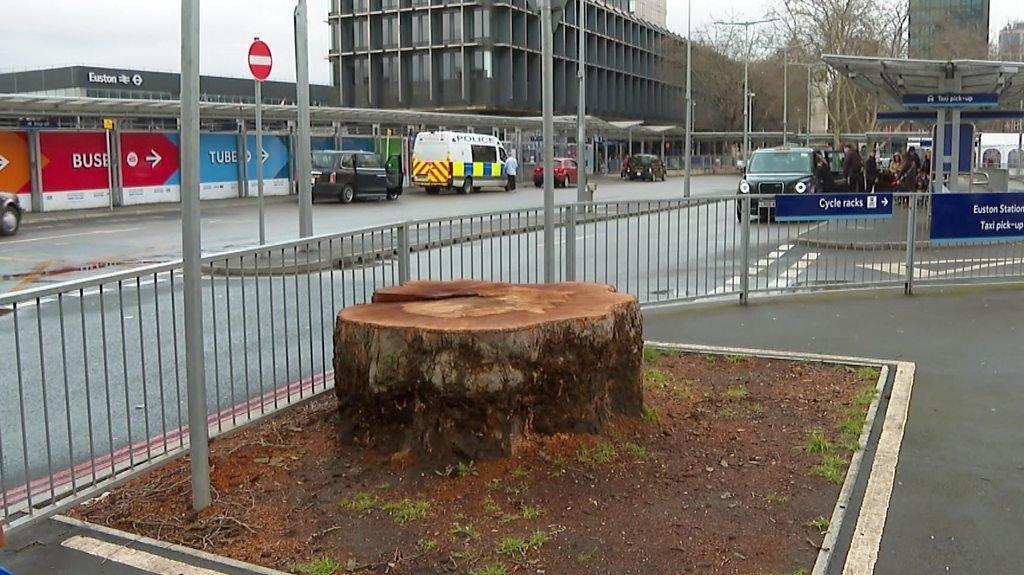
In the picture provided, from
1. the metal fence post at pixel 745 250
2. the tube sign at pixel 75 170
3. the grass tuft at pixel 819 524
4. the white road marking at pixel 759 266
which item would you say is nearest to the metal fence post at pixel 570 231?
the white road marking at pixel 759 266

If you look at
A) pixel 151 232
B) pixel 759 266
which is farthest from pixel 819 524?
pixel 151 232

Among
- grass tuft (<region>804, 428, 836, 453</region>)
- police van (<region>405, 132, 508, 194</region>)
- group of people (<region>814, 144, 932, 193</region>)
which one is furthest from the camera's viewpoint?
police van (<region>405, 132, 508, 194</region>)

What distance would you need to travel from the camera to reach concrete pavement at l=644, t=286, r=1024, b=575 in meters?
4.32

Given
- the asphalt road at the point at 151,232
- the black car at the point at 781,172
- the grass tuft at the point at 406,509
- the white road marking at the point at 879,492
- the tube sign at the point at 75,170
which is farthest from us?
the tube sign at the point at 75,170

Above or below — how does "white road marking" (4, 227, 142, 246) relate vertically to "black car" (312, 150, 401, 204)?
below

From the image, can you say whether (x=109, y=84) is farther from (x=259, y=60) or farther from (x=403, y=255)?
(x=403, y=255)

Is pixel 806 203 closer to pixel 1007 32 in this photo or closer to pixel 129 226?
pixel 129 226

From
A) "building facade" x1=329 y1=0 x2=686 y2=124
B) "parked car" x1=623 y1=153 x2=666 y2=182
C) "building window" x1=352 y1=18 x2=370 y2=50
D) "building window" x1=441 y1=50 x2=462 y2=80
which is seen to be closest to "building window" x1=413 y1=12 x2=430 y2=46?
"building facade" x1=329 y1=0 x2=686 y2=124

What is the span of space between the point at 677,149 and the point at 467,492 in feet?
297

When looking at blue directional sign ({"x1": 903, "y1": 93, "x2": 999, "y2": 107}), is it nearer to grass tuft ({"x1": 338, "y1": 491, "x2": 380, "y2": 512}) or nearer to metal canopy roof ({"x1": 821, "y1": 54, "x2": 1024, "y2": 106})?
metal canopy roof ({"x1": 821, "y1": 54, "x2": 1024, "y2": 106})

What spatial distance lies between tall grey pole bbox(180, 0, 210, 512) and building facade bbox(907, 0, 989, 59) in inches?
2510

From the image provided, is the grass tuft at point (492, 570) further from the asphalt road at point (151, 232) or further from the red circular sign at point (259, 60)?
the red circular sign at point (259, 60)

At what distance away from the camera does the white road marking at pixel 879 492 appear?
4074mm

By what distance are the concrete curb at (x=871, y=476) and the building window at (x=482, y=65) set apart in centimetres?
6619
